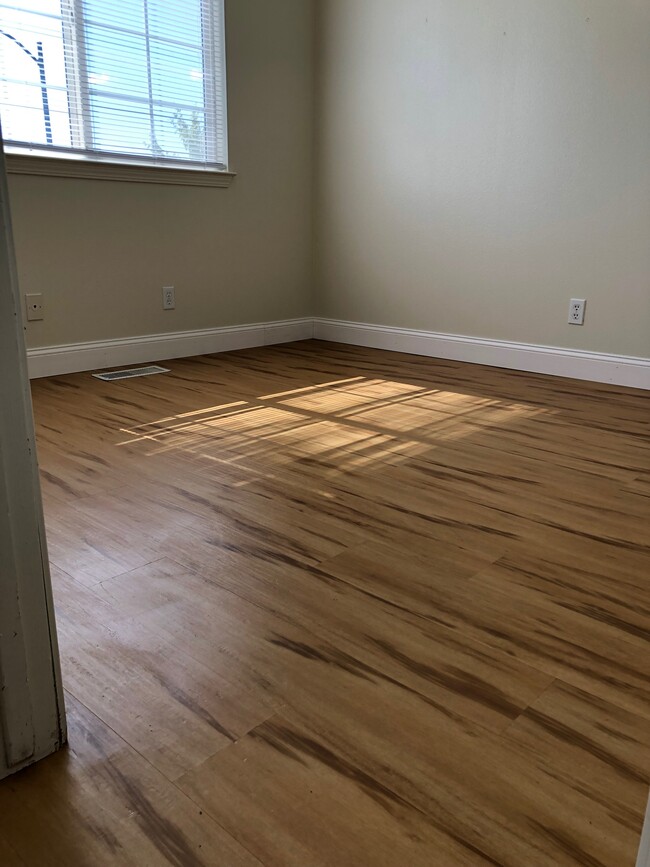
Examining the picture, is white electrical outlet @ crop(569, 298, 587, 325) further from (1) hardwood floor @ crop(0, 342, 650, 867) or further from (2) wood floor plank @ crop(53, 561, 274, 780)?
(2) wood floor plank @ crop(53, 561, 274, 780)

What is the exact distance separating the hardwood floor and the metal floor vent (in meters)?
0.85

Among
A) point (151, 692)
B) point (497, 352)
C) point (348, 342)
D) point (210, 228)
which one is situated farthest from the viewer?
point (348, 342)

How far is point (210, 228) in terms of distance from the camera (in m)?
3.87

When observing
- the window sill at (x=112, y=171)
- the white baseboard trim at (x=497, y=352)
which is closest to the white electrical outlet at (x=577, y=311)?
the white baseboard trim at (x=497, y=352)

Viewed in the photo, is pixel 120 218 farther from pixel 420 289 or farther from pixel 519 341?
pixel 519 341

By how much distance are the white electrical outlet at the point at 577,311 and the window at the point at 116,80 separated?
6.47 ft

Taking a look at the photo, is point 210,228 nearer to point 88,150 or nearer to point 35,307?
point 88,150

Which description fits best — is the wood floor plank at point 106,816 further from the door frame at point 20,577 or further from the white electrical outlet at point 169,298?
the white electrical outlet at point 169,298

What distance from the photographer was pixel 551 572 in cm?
156

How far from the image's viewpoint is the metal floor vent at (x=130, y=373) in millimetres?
3362

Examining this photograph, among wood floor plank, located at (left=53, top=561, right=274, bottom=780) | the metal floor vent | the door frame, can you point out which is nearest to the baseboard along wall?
the metal floor vent

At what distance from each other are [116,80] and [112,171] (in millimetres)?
407

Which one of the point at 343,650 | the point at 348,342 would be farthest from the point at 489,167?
the point at 343,650

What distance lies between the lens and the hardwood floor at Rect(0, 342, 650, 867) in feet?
2.93
